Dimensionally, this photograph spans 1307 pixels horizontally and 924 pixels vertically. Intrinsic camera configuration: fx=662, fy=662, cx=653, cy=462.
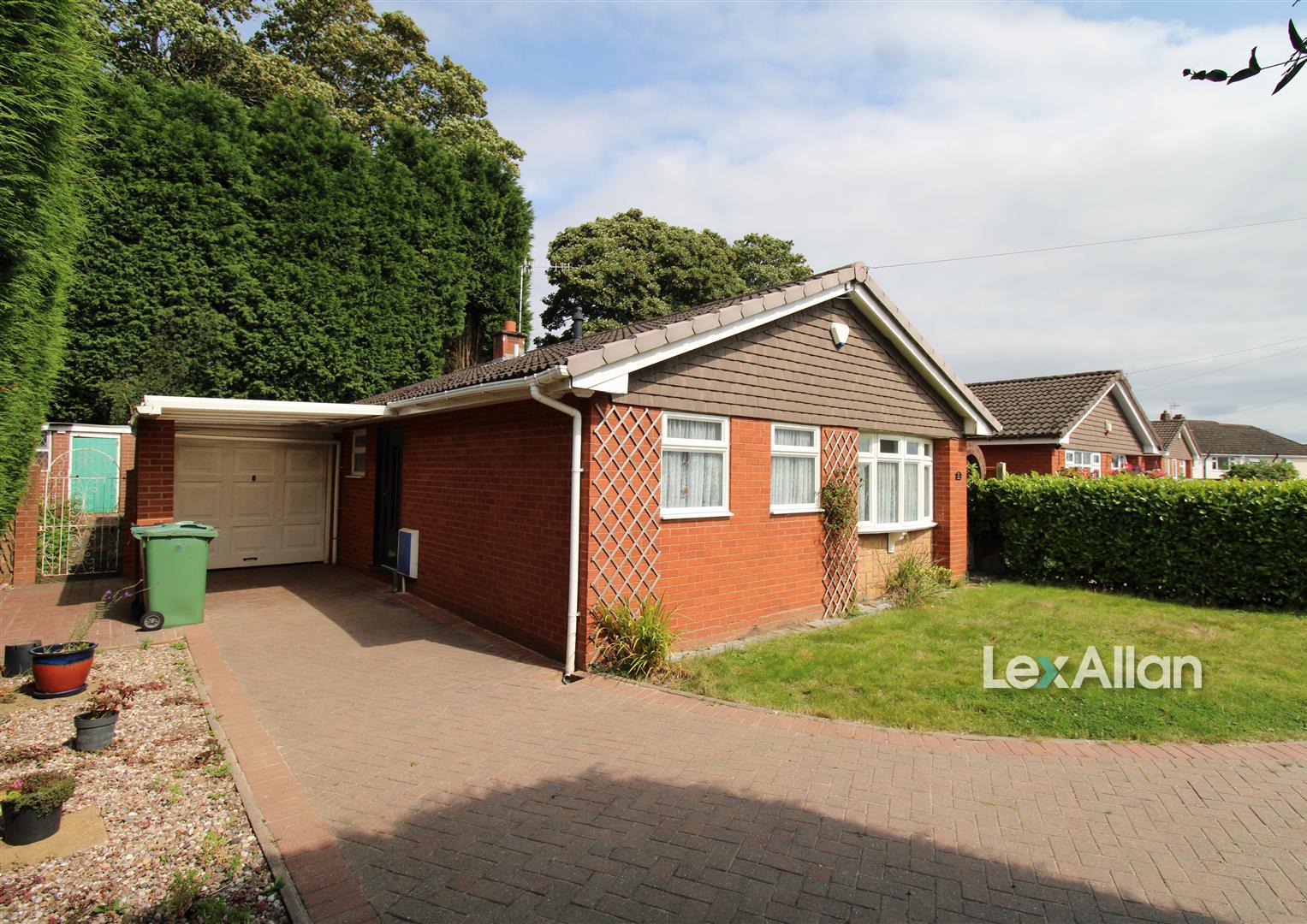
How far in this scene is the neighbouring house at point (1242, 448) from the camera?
2134 inches

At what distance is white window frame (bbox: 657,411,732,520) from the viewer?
23.9 ft

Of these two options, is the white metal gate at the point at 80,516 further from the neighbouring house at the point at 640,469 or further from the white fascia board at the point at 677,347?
the white fascia board at the point at 677,347

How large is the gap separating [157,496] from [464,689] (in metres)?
6.28

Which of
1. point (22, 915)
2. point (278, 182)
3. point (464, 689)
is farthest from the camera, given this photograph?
point (278, 182)

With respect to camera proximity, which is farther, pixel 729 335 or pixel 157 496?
pixel 157 496

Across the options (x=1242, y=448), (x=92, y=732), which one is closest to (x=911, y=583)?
(x=92, y=732)

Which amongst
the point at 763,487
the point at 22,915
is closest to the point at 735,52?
the point at 763,487

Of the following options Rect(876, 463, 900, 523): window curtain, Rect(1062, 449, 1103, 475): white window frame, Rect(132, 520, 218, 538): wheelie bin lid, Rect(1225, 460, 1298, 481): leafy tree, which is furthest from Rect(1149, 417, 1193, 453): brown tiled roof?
Rect(132, 520, 218, 538): wheelie bin lid

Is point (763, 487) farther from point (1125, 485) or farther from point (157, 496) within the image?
point (157, 496)

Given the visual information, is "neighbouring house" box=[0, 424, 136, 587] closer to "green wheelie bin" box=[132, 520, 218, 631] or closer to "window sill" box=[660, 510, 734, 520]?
"green wheelie bin" box=[132, 520, 218, 631]

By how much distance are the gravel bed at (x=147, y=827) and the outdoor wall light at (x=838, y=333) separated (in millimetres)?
8413

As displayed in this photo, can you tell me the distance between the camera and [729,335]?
25.7ft

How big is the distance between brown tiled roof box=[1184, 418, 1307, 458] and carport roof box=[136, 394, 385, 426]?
65050 millimetres

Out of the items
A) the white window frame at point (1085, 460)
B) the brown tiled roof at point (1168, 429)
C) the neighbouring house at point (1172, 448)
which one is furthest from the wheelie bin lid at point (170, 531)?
the brown tiled roof at point (1168, 429)
